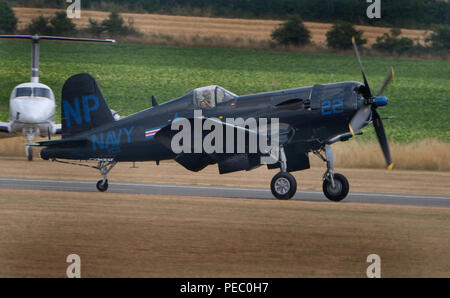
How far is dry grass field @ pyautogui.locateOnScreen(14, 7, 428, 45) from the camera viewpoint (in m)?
48.9

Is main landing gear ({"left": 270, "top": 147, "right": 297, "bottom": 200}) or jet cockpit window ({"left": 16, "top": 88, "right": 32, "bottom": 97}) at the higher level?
jet cockpit window ({"left": 16, "top": 88, "right": 32, "bottom": 97})

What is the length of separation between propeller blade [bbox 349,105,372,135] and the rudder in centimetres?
611

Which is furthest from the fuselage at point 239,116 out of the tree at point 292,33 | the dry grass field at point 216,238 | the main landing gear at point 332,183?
the tree at point 292,33

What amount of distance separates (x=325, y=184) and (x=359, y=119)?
6.00ft

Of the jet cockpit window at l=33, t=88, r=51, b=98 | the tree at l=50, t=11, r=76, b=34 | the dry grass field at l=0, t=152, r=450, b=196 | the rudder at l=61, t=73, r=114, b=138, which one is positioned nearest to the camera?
the rudder at l=61, t=73, r=114, b=138

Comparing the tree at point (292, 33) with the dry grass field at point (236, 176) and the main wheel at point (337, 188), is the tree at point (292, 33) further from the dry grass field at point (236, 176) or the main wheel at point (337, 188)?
the main wheel at point (337, 188)

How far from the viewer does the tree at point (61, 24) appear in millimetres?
47312

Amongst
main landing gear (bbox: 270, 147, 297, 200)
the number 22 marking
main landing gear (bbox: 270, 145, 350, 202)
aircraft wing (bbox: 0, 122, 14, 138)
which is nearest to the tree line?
aircraft wing (bbox: 0, 122, 14, 138)

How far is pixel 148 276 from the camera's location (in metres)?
9.02

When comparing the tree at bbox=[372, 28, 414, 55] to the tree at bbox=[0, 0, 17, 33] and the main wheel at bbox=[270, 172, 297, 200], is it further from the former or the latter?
the main wheel at bbox=[270, 172, 297, 200]

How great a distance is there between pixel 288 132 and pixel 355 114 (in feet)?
5.15

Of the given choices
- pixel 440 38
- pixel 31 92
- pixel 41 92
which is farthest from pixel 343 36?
pixel 31 92

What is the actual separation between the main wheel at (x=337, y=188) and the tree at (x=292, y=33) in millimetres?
33283

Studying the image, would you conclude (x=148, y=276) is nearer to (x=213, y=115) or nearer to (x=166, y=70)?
(x=213, y=115)
